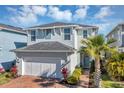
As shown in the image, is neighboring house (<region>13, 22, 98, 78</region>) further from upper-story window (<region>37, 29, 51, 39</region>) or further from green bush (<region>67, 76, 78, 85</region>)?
green bush (<region>67, 76, 78, 85</region>)

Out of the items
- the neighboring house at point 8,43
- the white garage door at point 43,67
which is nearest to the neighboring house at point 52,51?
the white garage door at point 43,67

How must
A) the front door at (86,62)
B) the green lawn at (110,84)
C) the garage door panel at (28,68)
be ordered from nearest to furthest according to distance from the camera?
1. the green lawn at (110,84)
2. the garage door panel at (28,68)
3. the front door at (86,62)

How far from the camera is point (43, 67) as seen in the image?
22.3 meters

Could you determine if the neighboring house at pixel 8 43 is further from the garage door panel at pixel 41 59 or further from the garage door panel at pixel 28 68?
the garage door panel at pixel 41 59

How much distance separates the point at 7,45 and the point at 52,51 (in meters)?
8.71

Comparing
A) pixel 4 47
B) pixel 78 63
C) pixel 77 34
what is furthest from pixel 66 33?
pixel 4 47

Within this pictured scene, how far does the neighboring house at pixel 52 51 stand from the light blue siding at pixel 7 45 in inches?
128

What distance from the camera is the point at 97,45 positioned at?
16.8m

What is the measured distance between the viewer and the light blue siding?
25906 millimetres

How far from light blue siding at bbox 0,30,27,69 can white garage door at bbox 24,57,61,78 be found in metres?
4.47

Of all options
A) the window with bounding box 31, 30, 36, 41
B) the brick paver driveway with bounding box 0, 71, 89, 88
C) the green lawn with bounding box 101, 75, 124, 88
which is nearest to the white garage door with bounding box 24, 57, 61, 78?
the brick paver driveway with bounding box 0, 71, 89, 88

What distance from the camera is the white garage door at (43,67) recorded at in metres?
21.5

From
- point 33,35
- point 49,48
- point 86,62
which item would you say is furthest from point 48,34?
point 86,62
